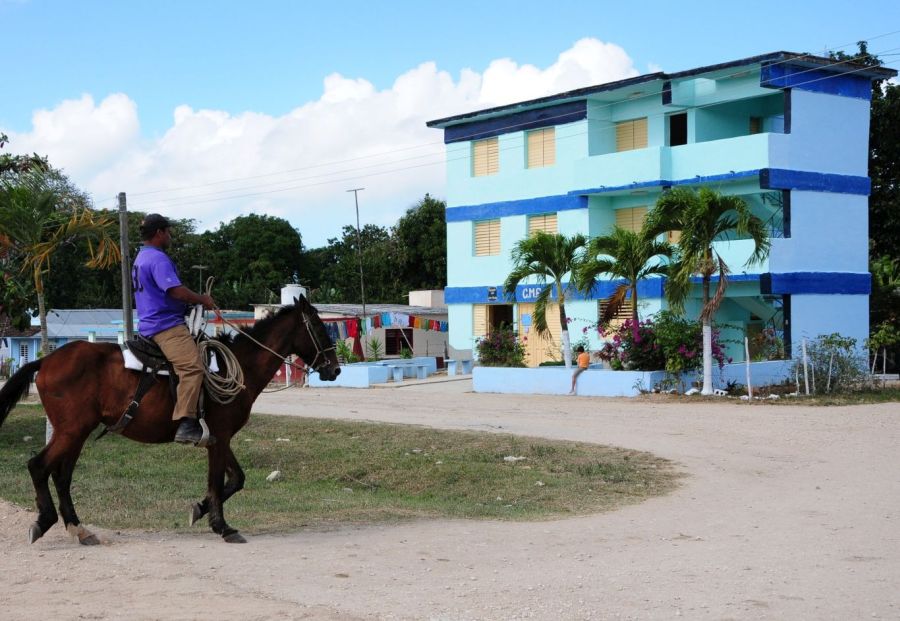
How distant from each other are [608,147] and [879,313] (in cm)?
1064

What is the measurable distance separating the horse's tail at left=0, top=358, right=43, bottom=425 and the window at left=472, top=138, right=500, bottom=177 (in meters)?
31.5

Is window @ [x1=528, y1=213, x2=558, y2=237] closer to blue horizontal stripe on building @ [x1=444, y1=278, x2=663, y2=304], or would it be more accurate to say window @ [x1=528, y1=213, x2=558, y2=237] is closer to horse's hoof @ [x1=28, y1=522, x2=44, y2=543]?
blue horizontal stripe on building @ [x1=444, y1=278, x2=663, y2=304]

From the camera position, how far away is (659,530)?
33.4 ft

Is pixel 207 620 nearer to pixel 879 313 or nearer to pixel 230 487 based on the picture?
pixel 230 487

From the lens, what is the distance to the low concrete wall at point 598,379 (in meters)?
26.8

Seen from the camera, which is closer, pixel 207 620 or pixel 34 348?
pixel 207 620

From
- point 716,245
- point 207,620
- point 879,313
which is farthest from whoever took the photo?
point 879,313

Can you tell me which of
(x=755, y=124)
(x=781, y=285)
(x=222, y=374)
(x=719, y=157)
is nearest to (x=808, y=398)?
(x=781, y=285)

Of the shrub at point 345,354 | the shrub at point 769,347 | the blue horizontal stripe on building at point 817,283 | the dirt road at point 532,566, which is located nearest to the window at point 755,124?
the blue horizontal stripe on building at point 817,283

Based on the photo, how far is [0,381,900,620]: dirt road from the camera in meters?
6.89

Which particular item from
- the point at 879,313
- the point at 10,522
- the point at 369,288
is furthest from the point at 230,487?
the point at 369,288

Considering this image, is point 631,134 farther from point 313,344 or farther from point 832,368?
point 313,344

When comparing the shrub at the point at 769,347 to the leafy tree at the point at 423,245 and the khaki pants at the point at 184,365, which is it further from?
the leafy tree at the point at 423,245

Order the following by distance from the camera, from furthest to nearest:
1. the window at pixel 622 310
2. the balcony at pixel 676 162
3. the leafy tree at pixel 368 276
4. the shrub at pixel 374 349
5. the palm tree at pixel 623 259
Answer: the leafy tree at pixel 368 276, the shrub at pixel 374 349, the window at pixel 622 310, the balcony at pixel 676 162, the palm tree at pixel 623 259
